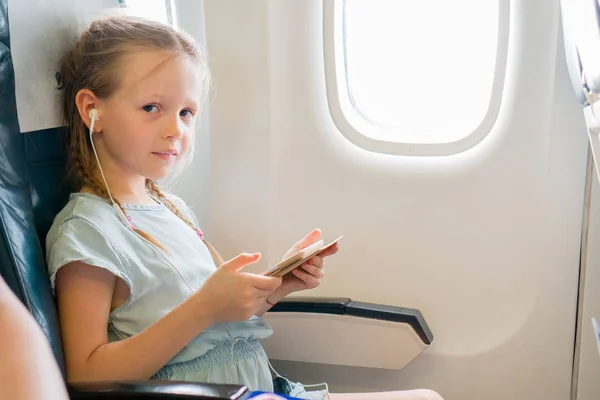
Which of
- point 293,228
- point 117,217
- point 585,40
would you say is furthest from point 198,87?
point 585,40

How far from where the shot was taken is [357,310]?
173cm

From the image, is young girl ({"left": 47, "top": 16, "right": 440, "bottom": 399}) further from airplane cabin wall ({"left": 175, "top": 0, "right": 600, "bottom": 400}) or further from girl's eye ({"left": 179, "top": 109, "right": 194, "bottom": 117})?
airplane cabin wall ({"left": 175, "top": 0, "right": 600, "bottom": 400})

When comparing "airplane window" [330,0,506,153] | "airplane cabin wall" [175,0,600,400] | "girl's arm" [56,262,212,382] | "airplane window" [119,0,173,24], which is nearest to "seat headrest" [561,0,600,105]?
"airplane cabin wall" [175,0,600,400]

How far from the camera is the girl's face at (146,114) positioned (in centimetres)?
136

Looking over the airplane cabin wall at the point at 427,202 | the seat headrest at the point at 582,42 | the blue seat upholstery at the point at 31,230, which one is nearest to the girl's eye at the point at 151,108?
the blue seat upholstery at the point at 31,230

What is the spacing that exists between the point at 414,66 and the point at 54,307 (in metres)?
1.25

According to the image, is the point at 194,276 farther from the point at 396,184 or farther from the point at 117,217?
the point at 396,184

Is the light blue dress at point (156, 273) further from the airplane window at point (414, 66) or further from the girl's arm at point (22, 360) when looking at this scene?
the airplane window at point (414, 66)

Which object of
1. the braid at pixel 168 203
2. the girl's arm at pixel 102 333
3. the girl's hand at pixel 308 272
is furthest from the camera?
the braid at pixel 168 203

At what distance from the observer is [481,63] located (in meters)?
1.86

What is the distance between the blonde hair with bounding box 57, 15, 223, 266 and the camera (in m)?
1.36

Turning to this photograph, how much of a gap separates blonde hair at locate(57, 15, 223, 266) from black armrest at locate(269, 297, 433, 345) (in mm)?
512

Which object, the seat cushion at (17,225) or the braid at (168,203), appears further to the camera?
the braid at (168,203)

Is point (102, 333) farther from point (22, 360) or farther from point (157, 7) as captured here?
point (157, 7)
